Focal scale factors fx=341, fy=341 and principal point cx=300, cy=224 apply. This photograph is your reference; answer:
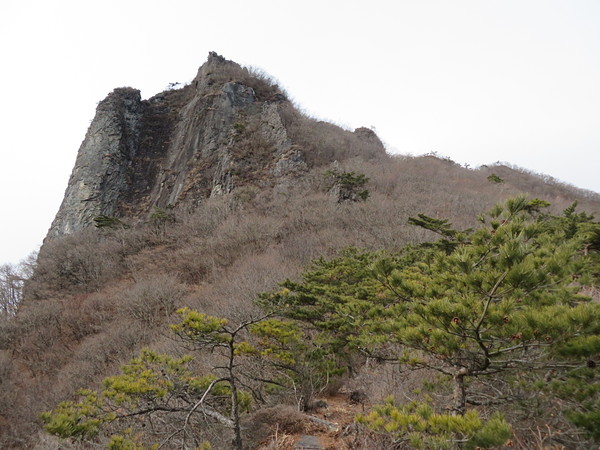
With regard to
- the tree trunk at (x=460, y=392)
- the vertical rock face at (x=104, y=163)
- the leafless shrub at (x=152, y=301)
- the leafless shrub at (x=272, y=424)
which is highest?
the vertical rock face at (x=104, y=163)

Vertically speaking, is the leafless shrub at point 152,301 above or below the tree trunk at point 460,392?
below

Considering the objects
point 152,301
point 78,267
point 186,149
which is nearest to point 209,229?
point 152,301

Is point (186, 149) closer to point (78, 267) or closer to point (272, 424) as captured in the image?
point (78, 267)

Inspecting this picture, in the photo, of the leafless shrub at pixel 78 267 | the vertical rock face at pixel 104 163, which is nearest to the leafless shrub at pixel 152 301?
the leafless shrub at pixel 78 267

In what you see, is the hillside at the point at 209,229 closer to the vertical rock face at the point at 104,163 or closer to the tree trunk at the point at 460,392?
the vertical rock face at the point at 104,163

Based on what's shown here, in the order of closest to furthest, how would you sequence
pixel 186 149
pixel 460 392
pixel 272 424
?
pixel 460 392, pixel 272 424, pixel 186 149

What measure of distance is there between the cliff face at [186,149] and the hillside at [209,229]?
15cm

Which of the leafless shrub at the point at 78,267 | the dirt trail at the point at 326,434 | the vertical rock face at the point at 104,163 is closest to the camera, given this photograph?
the dirt trail at the point at 326,434

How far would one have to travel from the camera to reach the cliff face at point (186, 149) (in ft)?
88.1

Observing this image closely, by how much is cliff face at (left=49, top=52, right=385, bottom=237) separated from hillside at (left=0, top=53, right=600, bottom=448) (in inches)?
5.9

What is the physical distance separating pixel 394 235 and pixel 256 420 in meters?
12.3

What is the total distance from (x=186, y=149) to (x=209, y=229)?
1294 cm

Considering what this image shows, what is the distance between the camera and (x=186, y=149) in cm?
3045

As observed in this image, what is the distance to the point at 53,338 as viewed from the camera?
46.1 ft
